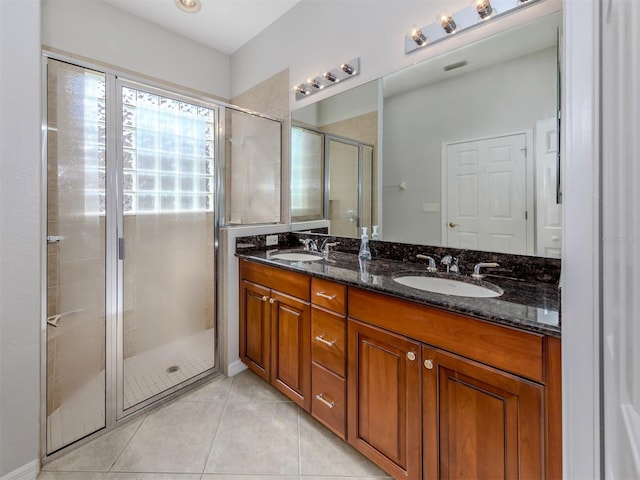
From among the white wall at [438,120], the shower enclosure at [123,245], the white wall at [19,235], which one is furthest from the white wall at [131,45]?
the white wall at [438,120]

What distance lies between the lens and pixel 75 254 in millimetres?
1519

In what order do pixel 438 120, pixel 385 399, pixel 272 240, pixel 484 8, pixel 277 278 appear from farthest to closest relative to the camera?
pixel 272 240 → pixel 277 278 → pixel 438 120 → pixel 484 8 → pixel 385 399

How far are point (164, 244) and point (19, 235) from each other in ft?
2.30

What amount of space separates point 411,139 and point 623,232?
4.47ft

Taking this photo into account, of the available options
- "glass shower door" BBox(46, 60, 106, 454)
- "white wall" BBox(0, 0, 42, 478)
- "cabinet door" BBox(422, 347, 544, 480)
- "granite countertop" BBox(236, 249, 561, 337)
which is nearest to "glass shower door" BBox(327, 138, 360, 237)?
"granite countertop" BBox(236, 249, 561, 337)

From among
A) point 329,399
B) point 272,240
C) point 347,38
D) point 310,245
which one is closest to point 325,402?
point 329,399

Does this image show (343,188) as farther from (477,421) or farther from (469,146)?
(477,421)

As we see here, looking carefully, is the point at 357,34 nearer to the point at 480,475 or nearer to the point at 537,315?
the point at 537,315

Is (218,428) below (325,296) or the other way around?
below

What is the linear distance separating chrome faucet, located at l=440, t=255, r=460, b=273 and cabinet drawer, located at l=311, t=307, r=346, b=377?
1.98 ft

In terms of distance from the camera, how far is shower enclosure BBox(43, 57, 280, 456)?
145cm

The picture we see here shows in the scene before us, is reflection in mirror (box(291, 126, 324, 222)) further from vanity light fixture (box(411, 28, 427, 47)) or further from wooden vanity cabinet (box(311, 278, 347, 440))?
wooden vanity cabinet (box(311, 278, 347, 440))

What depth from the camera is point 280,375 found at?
1.75 m

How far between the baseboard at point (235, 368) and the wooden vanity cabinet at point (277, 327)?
8 cm
